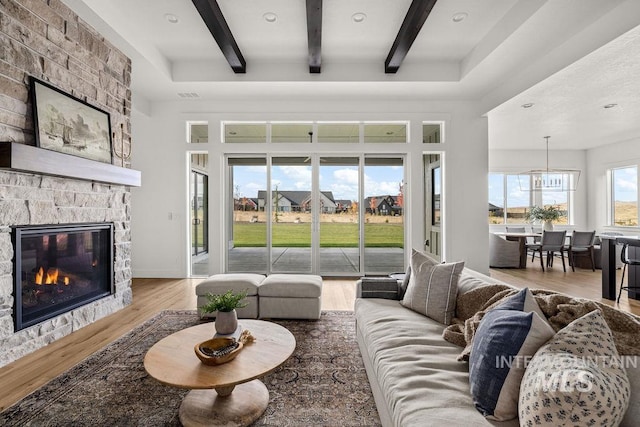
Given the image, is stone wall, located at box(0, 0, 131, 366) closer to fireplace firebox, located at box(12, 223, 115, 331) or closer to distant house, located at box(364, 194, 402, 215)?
fireplace firebox, located at box(12, 223, 115, 331)

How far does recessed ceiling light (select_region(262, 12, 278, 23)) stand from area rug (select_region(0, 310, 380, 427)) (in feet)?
11.3

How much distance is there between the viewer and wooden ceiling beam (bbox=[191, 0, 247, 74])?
319 cm

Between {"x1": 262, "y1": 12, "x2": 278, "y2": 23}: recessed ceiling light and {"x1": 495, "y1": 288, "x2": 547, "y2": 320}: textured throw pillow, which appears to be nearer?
{"x1": 495, "y1": 288, "x2": 547, "y2": 320}: textured throw pillow

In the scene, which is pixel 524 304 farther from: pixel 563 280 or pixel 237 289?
pixel 563 280

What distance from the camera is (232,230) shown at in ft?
19.0

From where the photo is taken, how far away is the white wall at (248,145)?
5562mm

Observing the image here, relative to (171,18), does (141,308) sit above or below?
below

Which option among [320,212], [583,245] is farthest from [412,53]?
[583,245]

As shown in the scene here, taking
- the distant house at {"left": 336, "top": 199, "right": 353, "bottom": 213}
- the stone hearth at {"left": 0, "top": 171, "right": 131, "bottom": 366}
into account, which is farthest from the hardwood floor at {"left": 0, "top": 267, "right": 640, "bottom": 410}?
the distant house at {"left": 336, "top": 199, "right": 353, "bottom": 213}

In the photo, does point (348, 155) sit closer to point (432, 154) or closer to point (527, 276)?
point (432, 154)

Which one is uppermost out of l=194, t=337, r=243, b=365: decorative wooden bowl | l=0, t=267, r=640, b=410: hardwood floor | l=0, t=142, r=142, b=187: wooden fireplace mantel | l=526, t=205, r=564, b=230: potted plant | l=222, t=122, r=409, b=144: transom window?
l=222, t=122, r=409, b=144: transom window

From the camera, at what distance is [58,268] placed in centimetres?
319

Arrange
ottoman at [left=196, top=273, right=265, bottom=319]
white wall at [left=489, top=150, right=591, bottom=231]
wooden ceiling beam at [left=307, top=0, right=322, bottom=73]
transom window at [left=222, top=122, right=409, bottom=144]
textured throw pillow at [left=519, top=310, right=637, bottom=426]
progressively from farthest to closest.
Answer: white wall at [left=489, top=150, right=591, bottom=231], transom window at [left=222, top=122, right=409, bottom=144], ottoman at [left=196, top=273, right=265, bottom=319], wooden ceiling beam at [left=307, top=0, right=322, bottom=73], textured throw pillow at [left=519, top=310, right=637, bottom=426]

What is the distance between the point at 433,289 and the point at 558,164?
29.7 feet
